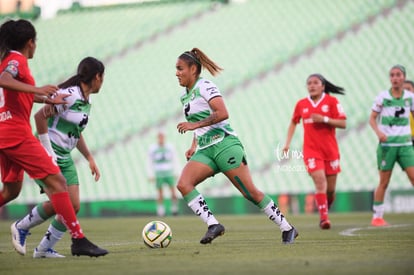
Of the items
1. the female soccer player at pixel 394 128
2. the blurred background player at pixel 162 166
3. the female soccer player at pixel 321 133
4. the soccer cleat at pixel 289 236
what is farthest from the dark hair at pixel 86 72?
the blurred background player at pixel 162 166

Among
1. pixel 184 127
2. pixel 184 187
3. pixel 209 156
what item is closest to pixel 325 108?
pixel 209 156

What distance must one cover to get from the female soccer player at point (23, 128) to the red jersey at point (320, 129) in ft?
22.1

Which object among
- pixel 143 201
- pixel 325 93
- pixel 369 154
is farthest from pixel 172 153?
pixel 325 93

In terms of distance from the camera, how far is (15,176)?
27.0 ft

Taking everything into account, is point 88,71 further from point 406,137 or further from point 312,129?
point 406,137

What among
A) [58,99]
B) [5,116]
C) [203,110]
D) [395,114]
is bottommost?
[395,114]

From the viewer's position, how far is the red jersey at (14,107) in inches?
307

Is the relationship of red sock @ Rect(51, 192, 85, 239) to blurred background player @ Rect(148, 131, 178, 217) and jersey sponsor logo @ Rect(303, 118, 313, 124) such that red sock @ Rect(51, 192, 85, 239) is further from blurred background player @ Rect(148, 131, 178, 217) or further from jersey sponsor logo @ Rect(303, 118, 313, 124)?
blurred background player @ Rect(148, 131, 178, 217)

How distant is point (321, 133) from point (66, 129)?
6500 millimetres

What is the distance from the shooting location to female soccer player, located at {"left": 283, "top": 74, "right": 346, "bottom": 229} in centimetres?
1402

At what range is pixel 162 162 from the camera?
24250mm

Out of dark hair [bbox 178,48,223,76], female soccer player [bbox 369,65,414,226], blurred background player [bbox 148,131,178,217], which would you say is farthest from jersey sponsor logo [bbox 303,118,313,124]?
blurred background player [bbox 148,131,178,217]

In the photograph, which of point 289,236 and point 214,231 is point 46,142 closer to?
point 214,231

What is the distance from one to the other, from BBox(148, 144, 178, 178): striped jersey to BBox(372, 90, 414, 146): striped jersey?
10.5 m
